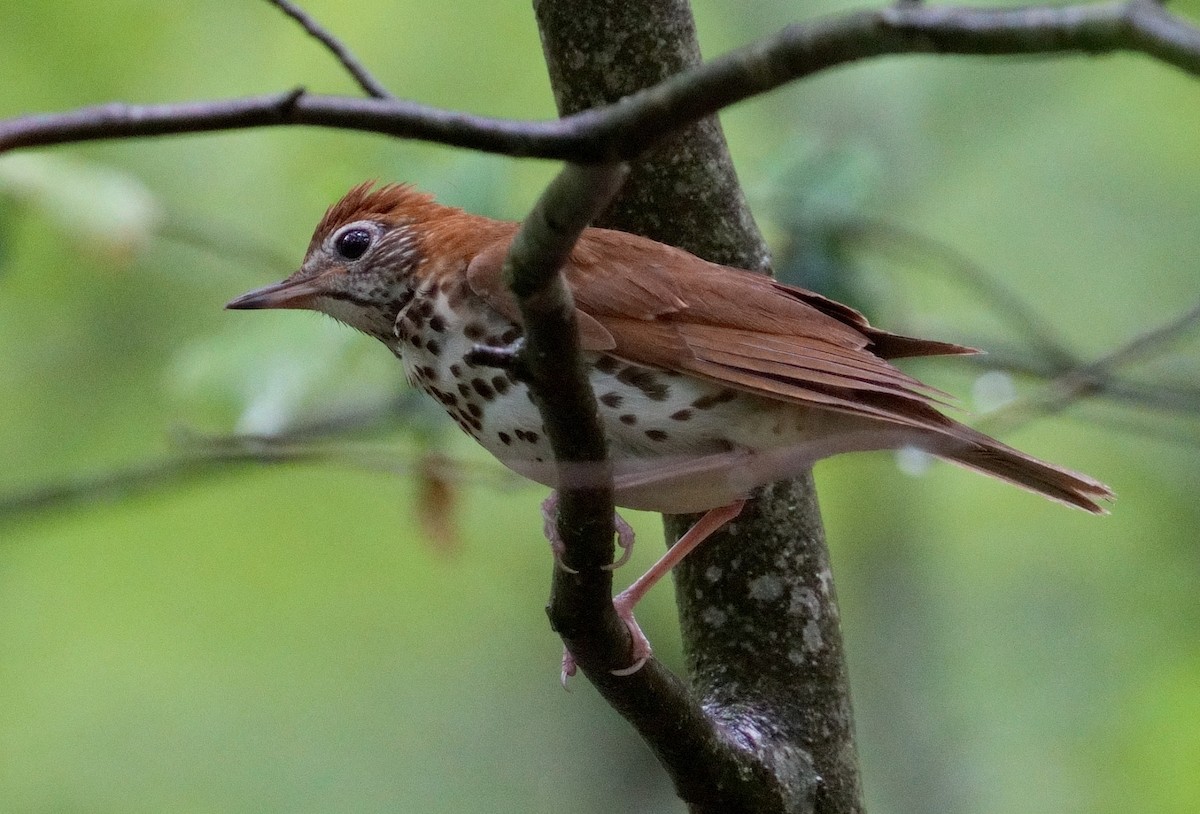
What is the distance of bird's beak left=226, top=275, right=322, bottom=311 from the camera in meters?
3.96

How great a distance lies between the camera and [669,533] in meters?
4.17

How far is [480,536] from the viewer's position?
8023mm

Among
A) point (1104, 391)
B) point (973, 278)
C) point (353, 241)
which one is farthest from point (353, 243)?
point (1104, 391)

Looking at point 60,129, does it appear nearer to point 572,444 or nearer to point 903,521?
point 572,444

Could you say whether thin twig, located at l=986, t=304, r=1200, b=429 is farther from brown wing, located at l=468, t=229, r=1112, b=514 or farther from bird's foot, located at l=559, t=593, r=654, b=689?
bird's foot, located at l=559, t=593, r=654, b=689

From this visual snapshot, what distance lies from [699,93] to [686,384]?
1.68m

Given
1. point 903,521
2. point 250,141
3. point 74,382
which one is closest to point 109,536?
point 74,382

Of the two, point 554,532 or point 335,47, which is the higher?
point 335,47

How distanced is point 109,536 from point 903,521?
15.6 ft

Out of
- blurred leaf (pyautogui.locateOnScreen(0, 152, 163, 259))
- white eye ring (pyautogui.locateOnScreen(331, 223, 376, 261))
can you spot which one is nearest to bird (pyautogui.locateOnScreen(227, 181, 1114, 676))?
white eye ring (pyautogui.locateOnScreen(331, 223, 376, 261))

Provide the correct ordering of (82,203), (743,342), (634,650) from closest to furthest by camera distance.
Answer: (634,650) → (743,342) → (82,203)

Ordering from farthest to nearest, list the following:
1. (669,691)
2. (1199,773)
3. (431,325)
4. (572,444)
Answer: (1199,773) < (431,325) < (669,691) < (572,444)

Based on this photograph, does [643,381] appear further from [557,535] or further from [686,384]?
[557,535]

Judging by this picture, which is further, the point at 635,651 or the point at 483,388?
the point at 483,388
